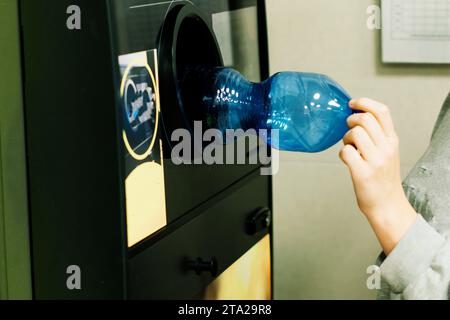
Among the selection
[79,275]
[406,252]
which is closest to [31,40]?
[79,275]

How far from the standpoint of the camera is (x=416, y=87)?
5.16ft

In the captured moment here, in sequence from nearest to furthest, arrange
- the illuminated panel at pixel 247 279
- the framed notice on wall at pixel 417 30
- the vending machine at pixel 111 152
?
the vending machine at pixel 111 152, the illuminated panel at pixel 247 279, the framed notice on wall at pixel 417 30

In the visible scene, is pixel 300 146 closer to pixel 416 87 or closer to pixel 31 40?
pixel 31 40

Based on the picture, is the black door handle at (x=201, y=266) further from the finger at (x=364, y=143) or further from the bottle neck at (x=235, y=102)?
the finger at (x=364, y=143)

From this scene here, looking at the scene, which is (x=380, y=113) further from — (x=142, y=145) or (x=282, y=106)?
(x=142, y=145)

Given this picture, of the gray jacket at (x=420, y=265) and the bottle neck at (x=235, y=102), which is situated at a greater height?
the bottle neck at (x=235, y=102)

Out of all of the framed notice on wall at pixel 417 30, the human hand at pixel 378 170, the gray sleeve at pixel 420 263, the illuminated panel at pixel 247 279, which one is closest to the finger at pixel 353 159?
the human hand at pixel 378 170

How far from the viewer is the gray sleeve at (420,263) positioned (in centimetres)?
89

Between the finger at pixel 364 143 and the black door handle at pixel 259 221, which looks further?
the black door handle at pixel 259 221

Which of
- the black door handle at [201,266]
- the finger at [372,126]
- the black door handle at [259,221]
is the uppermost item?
the finger at [372,126]

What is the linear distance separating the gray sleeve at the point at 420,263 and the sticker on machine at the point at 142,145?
30 cm

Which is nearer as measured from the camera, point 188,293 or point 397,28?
point 188,293

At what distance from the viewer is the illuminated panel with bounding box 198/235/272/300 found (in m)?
1.16

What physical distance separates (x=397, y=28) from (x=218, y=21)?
56 cm
